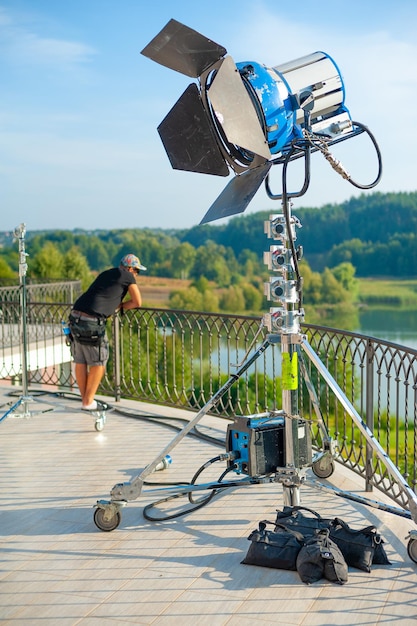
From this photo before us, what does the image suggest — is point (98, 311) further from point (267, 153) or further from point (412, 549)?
point (412, 549)

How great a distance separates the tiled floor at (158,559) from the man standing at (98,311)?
0.92 metres

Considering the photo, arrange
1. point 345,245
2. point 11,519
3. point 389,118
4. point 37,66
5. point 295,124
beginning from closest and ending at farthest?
point 295,124 < point 11,519 < point 37,66 < point 345,245 < point 389,118

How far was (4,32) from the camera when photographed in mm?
34625

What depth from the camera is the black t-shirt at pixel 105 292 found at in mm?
5844

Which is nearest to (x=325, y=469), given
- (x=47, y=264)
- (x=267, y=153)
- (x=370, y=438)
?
(x=370, y=438)

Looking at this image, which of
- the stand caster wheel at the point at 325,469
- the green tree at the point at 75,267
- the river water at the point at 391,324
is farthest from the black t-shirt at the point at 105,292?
the river water at the point at 391,324

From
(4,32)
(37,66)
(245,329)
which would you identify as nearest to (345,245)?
(37,66)

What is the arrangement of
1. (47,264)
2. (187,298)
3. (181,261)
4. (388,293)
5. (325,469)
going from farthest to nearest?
(388,293)
(181,261)
(187,298)
(47,264)
(325,469)

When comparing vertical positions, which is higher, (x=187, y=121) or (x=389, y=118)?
(x=389, y=118)

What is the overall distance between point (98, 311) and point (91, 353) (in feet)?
1.14

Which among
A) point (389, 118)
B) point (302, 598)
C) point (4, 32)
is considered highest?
point (389, 118)

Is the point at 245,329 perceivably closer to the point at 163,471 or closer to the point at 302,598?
the point at 163,471

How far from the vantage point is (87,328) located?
19.3 ft

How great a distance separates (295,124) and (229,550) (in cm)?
198
